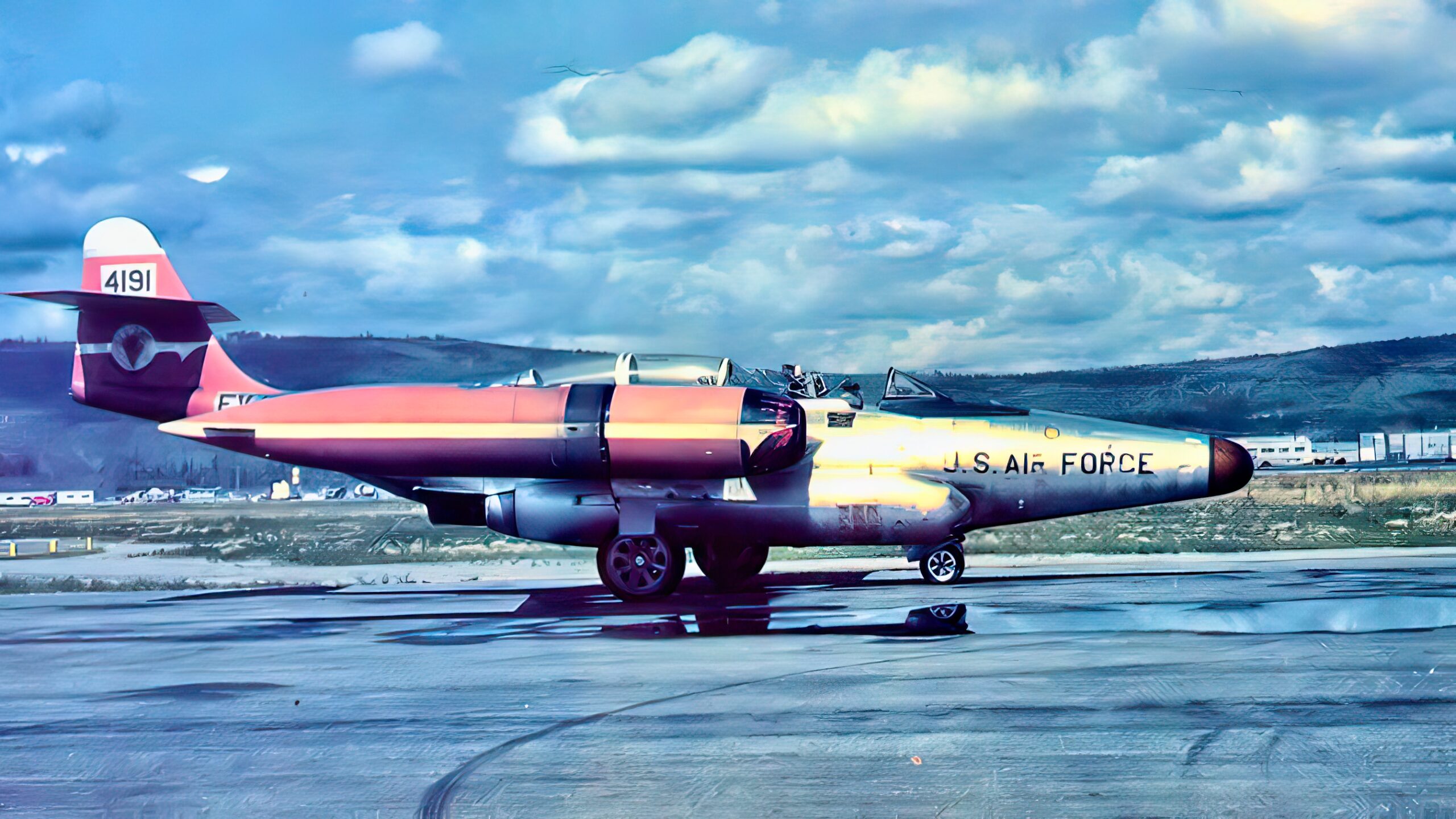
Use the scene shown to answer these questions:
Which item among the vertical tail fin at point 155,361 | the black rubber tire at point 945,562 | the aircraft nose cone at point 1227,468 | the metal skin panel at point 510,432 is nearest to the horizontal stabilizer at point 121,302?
the vertical tail fin at point 155,361

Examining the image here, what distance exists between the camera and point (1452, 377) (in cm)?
6325

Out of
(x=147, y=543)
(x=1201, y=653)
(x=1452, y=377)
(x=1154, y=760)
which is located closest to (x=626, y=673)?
(x=1154, y=760)

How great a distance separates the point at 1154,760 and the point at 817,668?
354 centimetres

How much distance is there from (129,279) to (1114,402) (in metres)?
47.9

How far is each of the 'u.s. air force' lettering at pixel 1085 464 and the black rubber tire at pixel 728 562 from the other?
13.1 feet

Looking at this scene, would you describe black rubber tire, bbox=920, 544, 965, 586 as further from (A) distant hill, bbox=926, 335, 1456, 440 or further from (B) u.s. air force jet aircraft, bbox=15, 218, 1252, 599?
(A) distant hill, bbox=926, 335, 1456, 440

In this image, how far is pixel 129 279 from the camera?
20.5 meters

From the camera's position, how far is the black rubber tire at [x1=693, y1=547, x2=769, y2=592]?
57.4 feet

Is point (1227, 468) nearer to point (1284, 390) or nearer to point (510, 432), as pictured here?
point (510, 432)

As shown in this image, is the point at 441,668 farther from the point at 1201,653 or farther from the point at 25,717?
the point at 1201,653

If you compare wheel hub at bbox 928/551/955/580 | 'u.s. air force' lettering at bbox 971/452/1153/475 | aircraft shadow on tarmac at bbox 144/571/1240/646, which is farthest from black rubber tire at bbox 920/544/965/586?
'u.s. air force' lettering at bbox 971/452/1153/475

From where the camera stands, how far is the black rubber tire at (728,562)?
17.5 metres

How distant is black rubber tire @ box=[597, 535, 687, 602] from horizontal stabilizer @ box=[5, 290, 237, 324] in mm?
9034

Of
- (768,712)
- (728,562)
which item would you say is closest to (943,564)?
(728,562)
